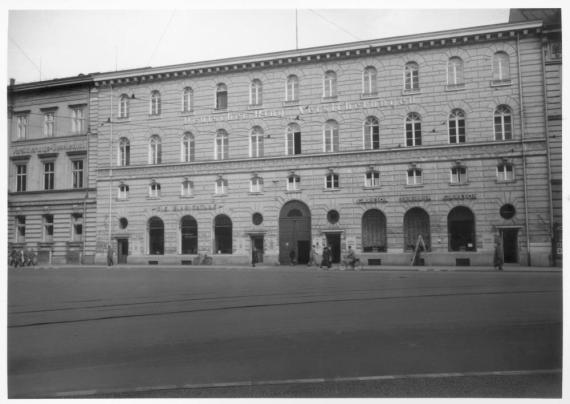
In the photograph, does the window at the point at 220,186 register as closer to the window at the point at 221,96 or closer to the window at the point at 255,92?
the window at the point at 221,96

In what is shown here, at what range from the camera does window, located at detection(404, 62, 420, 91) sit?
30234 mm

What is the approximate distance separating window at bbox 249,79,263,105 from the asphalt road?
21440mm

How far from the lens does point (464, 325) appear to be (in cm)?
942

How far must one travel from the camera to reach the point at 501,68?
27625 mm

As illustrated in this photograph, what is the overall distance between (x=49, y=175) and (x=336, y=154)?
67.1 ft

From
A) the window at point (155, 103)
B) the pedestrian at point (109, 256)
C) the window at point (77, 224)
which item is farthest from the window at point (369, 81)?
the window at point (77, 224)

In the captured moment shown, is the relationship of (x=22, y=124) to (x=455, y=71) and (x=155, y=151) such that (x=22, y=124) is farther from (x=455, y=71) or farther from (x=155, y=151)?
(x=455, y=71)

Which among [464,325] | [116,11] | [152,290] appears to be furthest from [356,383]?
[152,290]


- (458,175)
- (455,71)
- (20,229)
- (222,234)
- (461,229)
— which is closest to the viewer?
(455,71)

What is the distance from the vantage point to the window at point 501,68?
27484mm

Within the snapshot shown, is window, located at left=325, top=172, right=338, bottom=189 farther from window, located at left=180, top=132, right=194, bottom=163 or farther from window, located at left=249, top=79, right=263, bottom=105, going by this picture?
window, located at left=180, top=132, right=194, bottom=163

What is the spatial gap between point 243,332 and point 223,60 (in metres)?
25.9

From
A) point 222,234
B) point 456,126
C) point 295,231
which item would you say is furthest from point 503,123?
point 222,234

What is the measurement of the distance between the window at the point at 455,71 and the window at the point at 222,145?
48.6 ft
